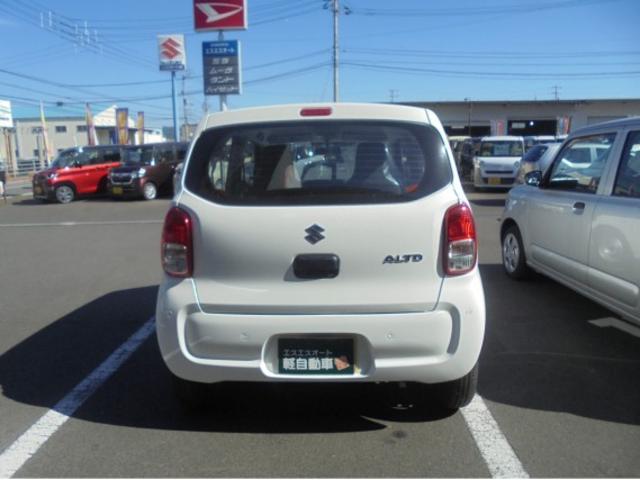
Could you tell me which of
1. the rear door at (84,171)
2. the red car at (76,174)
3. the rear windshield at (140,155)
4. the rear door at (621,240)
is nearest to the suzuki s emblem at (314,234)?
the rear door at (621,240)

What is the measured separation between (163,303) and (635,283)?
10.5 ft

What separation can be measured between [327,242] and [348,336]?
502 millimetres

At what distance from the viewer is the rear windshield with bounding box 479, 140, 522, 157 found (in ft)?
66.1

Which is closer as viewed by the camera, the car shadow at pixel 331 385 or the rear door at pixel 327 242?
the rear door at pixel 327 242

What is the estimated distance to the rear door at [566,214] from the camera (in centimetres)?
493

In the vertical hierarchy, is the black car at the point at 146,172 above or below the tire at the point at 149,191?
above

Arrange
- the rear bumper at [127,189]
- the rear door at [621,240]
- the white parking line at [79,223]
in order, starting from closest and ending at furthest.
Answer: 1. the rear door at [621,240]
2. the white parking line at [79,223]
3. the rear bumper at [127,189]

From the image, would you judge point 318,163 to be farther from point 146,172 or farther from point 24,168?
point 24,168

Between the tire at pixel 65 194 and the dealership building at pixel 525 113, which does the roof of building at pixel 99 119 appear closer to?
the dealership building at pixel 525 113

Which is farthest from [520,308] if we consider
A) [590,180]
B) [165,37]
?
[165,37]

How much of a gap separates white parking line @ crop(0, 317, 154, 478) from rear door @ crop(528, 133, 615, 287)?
3.81 m

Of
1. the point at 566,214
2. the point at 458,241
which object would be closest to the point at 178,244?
the point at 458,241

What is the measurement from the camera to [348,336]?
3037 millimetres

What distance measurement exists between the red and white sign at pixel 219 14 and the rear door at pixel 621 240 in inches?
812
